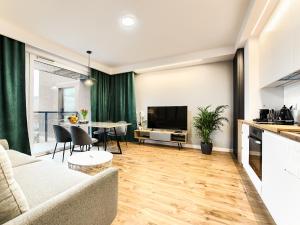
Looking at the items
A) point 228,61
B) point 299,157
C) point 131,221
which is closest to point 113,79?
point 228,61

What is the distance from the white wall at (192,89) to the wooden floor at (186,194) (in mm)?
1256

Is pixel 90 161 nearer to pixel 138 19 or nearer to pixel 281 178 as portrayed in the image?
pixel 281 178

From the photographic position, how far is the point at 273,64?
6.45ft

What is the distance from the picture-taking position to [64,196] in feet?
2.35

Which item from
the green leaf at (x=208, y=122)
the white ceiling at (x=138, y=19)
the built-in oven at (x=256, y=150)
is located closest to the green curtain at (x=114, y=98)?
the white ceiling at (x=138, y=19)

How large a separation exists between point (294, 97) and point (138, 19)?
2.53 m

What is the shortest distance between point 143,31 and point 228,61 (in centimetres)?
231

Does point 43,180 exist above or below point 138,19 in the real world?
below

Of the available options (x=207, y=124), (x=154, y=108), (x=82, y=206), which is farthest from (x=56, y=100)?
(x=82, y=206)

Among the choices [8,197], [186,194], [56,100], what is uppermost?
[56,100]

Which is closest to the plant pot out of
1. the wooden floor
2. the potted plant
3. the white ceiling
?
the potted plant

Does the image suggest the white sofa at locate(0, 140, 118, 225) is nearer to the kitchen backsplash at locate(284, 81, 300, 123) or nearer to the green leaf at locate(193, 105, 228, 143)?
the kitchen backsplash at locate(284, 81, 300, 123)

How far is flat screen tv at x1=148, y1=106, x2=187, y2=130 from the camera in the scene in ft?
12.6

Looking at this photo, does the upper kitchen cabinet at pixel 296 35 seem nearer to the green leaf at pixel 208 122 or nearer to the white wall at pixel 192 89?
the green leaf at pixel 208 122
